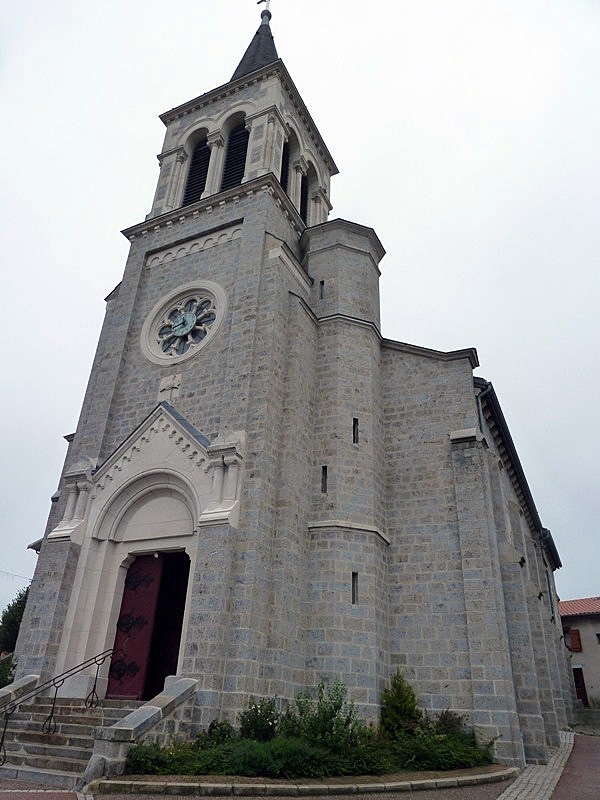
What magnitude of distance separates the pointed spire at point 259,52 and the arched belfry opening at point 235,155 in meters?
2.28

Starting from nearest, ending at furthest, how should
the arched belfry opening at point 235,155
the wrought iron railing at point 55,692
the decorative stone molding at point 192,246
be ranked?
the wrought iron railing at point 55,692
the decorative stone molding at point 192,246
the arched belfry opening at point 235,155

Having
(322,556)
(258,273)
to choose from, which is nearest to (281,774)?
(322,556)

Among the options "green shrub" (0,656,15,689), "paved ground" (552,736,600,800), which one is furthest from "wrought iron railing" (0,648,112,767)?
"paved ground" (552,736,600,800)

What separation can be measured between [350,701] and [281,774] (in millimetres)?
3887

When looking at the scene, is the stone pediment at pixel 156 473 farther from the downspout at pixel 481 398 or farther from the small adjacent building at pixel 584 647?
the small adjacent building at pixel 584 647

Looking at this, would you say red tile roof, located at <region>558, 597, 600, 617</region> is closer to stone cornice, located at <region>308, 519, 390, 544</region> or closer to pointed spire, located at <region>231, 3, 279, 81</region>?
stone cornice, located at <region>308, 519, 390, 544</region>

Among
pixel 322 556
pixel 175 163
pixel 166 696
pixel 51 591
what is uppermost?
pixel 175 163

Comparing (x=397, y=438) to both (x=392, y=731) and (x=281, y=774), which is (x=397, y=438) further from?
(x=281, y=774)

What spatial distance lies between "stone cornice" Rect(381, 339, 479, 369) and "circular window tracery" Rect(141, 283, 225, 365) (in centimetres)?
530

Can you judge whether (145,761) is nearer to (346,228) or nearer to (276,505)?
(276,505)

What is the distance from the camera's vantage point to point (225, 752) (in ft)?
29.9

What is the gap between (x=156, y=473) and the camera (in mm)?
14328

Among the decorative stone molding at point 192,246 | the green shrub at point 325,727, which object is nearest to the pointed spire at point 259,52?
the decorative stone molding at point 192,246

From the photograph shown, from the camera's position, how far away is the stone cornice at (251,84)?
21.8m
